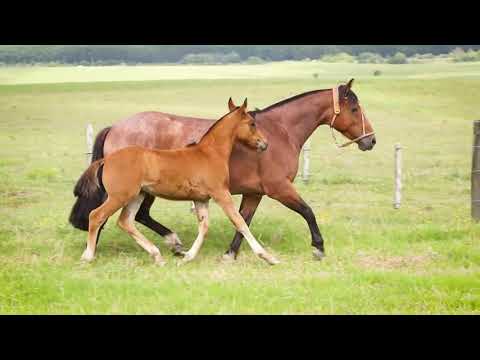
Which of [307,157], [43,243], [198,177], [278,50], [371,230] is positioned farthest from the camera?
[278,50]

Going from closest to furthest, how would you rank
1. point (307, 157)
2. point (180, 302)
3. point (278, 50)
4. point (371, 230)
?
1. point (180, 302)
2. point (371, 230)
3. point (307, 157)
4. point (278, 50)

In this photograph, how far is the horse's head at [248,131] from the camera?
357 inches

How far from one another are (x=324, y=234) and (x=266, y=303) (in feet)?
12.7

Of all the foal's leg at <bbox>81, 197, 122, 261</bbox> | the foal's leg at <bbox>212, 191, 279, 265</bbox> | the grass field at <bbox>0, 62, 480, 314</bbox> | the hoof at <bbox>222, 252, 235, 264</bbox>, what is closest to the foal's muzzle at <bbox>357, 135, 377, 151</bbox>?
the grass field at <bbox>0, 62, 480, 314</bbox>

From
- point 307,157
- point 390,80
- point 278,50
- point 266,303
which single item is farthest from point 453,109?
point 266,303

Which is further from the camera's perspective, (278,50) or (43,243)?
(278,50)

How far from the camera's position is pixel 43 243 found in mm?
10094

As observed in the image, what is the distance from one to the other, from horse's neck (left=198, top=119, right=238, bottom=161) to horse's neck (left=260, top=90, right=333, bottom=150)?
0.98 metres

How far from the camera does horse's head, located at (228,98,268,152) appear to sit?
9.08m

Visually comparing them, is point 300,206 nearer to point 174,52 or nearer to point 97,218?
point 97,218

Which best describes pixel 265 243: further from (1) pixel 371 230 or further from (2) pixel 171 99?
(2) pixel 171 99

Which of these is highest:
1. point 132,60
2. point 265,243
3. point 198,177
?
point 132,60

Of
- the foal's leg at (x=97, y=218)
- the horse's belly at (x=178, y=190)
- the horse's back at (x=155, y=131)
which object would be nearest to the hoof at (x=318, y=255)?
the horse's belly at (x=178, y=190)

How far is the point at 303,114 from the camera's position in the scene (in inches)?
392
